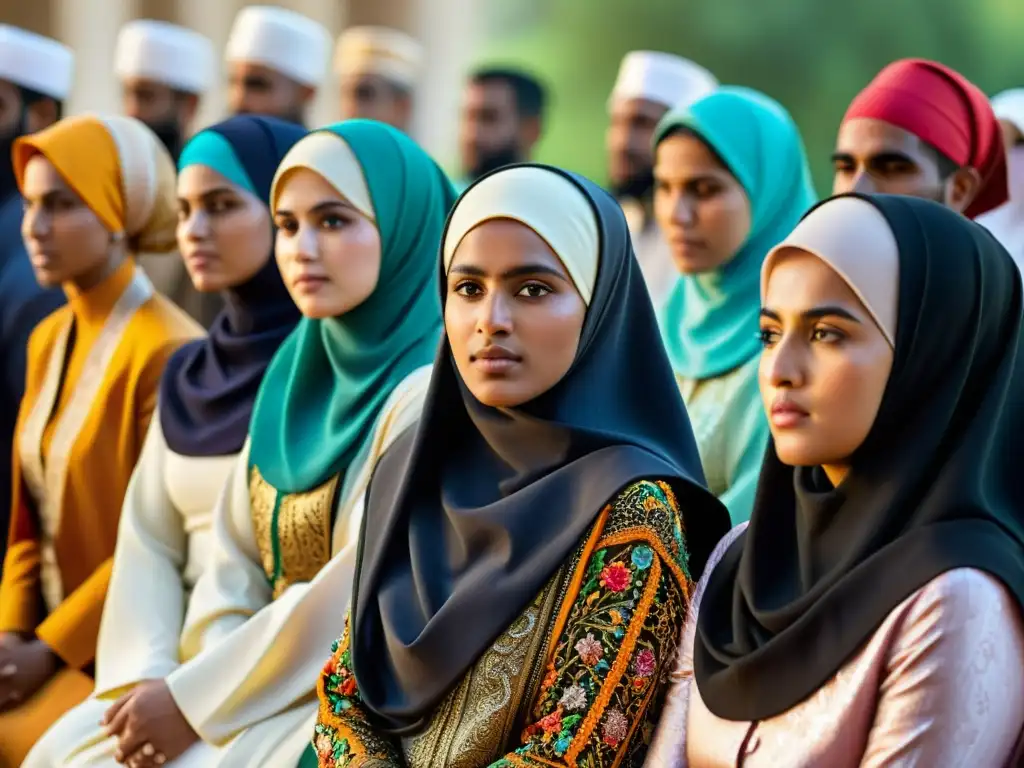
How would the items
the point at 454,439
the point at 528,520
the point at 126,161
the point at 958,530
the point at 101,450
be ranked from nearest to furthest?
the point at 958,530 → the point at 528,520 → the point at 454,439 → the point at 101,450 → the point at 126,161

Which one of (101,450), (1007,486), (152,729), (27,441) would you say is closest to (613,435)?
(1007,486)

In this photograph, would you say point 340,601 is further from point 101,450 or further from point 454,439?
point 101,450

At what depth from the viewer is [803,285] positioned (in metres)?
1.87

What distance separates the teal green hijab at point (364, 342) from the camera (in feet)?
9.62

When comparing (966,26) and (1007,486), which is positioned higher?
(966,26)

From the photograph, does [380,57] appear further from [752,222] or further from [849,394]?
[849,394]

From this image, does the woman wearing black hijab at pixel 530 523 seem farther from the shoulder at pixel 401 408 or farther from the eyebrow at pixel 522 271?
the shoulder at pixel 401 408

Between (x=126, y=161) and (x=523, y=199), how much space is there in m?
1.78

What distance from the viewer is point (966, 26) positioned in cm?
757

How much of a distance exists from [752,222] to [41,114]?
2560 millimetres

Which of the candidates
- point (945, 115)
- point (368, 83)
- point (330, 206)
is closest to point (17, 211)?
point (368, 83)

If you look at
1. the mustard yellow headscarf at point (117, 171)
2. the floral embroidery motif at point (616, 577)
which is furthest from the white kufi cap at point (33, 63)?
the floral embroidery motif at point (616, 577)

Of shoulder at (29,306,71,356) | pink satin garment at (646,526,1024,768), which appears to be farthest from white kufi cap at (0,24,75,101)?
pink satin garment at (646,526,1024,768)

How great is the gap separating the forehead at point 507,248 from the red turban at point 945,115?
117 cm
